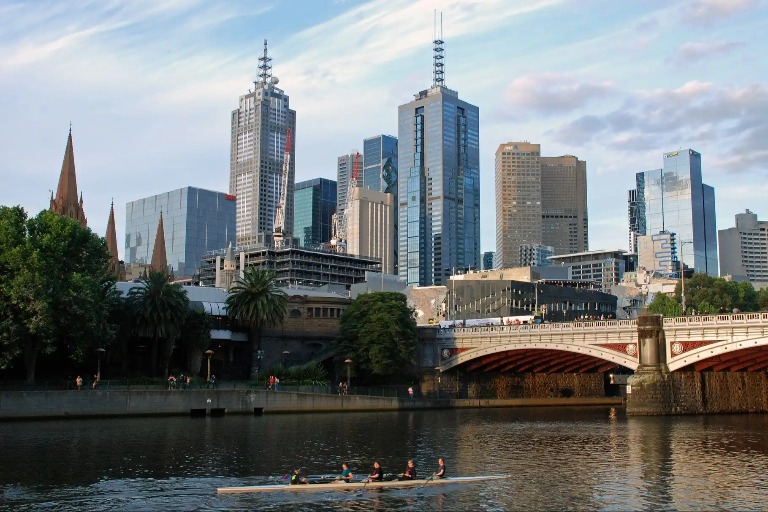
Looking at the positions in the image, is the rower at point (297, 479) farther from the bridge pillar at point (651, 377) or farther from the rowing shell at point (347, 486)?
the bridge pillar at point (651, 377)

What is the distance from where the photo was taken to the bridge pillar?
8300 centimetres

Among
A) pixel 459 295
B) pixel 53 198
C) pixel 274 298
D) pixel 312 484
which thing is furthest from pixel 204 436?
pixel 459 295

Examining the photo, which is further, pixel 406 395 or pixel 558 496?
pixel 406 395

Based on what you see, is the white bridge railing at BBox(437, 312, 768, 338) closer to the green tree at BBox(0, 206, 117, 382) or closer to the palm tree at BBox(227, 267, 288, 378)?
the palm tree at BBox(227, 267, 288, 378)

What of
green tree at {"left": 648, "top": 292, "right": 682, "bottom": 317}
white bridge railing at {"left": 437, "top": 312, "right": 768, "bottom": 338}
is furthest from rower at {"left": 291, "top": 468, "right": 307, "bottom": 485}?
green tree at {"left": 648, "top": 292, "right": 682, "bottom": 317}

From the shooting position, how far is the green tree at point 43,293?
2923 inches

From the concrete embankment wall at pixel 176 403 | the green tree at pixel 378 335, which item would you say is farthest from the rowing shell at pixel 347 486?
the green tree at pixel 378 335

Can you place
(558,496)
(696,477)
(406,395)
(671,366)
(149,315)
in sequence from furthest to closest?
(406,395) → (149,315) → (671,366) → (696,477) → (558,496)

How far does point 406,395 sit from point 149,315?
103 ft

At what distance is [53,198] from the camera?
144 meters

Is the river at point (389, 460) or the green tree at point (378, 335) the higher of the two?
the green tree at point (378, 335)

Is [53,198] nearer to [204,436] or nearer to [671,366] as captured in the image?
[204,436]

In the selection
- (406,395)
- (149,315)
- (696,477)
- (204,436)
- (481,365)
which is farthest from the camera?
(481,365)

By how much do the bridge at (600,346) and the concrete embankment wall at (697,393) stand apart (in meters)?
1.01
